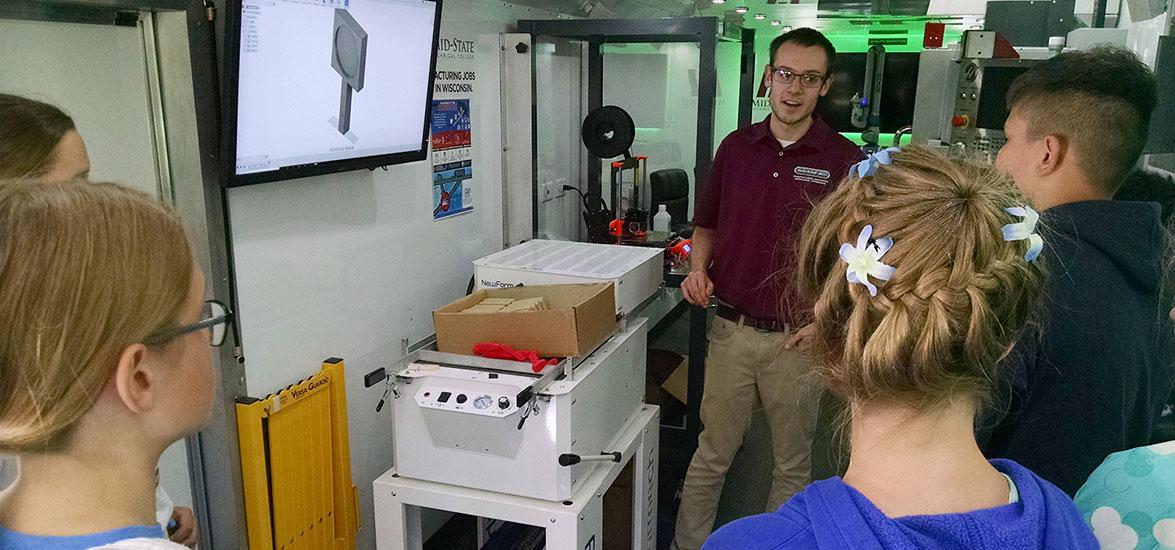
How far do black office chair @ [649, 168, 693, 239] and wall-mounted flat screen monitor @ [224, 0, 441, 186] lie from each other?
1955 millimetres

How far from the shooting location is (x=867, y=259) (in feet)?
2.79

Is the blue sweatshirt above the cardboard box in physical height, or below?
above

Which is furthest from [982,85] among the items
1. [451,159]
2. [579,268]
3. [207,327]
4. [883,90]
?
[207,327]

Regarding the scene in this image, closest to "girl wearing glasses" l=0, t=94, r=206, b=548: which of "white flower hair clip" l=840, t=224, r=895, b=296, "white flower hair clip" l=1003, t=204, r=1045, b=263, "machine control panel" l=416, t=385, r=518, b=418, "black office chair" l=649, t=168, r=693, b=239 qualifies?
"machine control panel" l=416, t=385, r=518, b=418

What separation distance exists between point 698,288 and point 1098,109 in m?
1.35

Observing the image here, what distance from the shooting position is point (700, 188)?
2975 millimetres

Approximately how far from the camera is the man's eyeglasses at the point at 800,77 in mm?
2471

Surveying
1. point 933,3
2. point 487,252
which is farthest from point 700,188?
point 933,3

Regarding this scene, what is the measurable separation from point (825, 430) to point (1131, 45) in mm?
2113

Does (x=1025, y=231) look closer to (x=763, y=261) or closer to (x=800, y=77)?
(x=763, y=261)

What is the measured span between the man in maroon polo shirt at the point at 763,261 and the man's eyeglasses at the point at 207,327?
1682mm

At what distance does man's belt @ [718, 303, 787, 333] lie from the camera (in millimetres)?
2510

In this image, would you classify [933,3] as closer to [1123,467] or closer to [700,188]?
[700,188]

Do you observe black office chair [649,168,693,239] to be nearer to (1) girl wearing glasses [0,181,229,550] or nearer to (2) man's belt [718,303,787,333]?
(2) man's belt [718,303,787,333]
